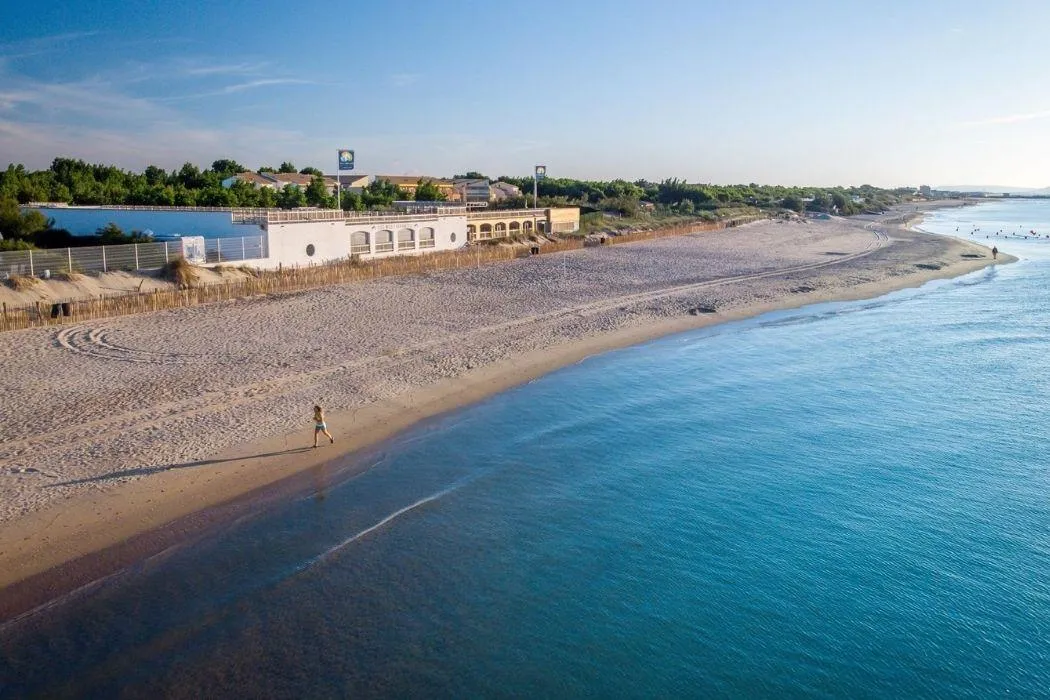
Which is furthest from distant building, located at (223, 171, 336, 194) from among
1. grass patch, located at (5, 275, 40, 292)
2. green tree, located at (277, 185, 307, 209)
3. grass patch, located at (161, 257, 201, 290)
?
grass patch, located at (5, 275, 40, 292)

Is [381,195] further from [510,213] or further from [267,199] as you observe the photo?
[267,199]

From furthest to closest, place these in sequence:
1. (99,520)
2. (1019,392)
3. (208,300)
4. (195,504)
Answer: (208,300) < (1019,392) < (195,504) < (99,520)

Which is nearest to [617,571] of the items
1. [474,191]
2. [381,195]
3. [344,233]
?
[344,233]

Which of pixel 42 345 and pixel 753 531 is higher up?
pixel 42 345

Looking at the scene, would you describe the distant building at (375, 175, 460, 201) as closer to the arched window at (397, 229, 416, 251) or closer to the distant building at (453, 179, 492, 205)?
the distant building at (453, 179, 492, 205)

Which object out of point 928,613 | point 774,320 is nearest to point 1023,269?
point 774,320

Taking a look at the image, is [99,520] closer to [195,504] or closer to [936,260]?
[195,504]

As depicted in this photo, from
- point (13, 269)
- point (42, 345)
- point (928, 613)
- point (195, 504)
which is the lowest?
point (928, 613)
